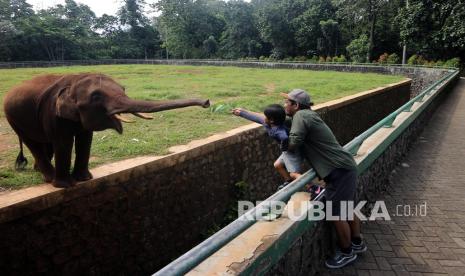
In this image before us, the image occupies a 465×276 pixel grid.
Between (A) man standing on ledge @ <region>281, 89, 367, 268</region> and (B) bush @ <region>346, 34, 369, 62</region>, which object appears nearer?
(A) man standing on ledge @ <region>281, 89, 367, 268</region>

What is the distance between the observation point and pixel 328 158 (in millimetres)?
3623

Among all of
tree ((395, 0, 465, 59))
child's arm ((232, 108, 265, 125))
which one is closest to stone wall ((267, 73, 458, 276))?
child's arm ((232, 108, 265, 125))

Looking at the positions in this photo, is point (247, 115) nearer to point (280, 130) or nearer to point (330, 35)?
point (280, 130)

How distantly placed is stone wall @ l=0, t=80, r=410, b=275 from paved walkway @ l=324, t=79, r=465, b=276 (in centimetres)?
240

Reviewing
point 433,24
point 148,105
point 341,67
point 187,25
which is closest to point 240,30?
point 187,25

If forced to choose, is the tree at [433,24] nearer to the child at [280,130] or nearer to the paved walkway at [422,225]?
the paved walkway at [422,225]

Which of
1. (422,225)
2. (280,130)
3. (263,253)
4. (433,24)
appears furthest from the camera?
(433,24)

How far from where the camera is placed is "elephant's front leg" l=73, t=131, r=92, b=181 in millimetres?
4121

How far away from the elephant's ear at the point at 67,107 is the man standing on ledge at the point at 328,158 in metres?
1.96

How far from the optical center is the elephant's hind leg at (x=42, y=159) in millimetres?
4289

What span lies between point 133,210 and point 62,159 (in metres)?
1.27

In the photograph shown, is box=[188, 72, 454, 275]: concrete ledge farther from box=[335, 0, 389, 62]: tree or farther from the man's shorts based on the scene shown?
box=[335, 0, 389, 62]: tree

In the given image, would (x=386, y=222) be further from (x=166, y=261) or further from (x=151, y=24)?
(x=151, y=24)

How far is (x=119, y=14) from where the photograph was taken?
188ft
